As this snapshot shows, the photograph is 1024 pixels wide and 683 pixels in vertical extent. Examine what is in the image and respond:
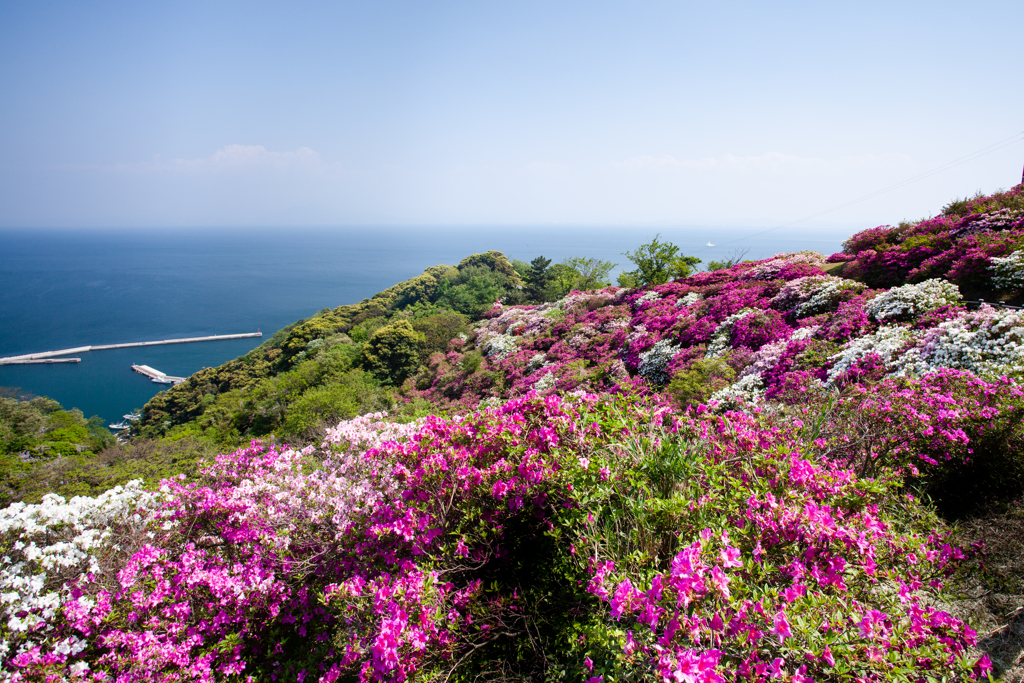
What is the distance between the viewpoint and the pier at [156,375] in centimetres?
6425

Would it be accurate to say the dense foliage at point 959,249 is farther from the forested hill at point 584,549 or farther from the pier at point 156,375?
the pier at point 156,375

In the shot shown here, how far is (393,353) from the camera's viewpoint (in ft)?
83.1

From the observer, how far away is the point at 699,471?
142 inches

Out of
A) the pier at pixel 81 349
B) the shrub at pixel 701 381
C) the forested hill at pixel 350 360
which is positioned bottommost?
the pier at pixel 81 349

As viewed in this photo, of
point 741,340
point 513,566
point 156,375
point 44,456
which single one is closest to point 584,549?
point 513,566

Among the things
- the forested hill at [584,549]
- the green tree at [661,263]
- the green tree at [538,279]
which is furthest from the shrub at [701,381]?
the green tree at [538,279]

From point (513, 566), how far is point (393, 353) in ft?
73.4

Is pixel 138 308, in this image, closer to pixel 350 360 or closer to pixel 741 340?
pixel 350 360

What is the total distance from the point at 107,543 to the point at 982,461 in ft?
32.5

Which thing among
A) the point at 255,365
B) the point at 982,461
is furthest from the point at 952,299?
the point at 255,365

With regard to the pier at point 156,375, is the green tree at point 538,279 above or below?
above

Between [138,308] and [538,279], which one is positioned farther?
[138,308]

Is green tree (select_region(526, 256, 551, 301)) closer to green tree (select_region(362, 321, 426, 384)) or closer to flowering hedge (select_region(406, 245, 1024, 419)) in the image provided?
flowering hedge (select_region(406, 245, 1024, 419))

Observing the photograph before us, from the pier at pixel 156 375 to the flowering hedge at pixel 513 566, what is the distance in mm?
74261
